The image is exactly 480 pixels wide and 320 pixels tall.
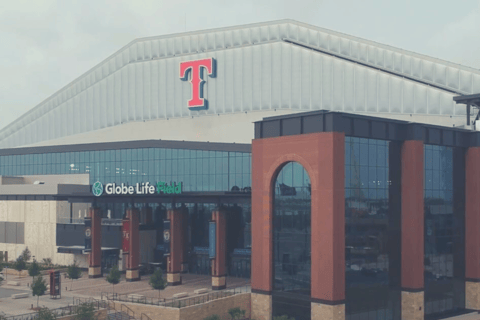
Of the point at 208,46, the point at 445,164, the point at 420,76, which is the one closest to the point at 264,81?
the point at 208,46

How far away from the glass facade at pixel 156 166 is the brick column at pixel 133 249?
888 centimetres

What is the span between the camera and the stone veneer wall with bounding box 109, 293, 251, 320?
66.9 meters

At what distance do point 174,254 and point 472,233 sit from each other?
1365 inches

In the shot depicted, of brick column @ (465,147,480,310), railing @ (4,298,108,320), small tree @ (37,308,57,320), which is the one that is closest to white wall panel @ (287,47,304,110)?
brick column @ (465,147,480,310)

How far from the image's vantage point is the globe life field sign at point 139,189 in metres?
82.9

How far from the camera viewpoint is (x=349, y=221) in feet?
Result: 213

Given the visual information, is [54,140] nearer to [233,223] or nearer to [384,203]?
[233,223]

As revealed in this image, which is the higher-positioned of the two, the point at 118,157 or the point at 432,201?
the point at 118,157

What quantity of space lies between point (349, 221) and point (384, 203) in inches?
242

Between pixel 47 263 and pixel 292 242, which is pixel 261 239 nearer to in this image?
pixel 292 242

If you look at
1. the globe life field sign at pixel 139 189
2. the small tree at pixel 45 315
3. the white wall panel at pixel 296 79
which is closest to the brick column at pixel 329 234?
the small tree at pixel 45 315

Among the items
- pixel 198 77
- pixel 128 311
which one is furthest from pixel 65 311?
pixel 198 77

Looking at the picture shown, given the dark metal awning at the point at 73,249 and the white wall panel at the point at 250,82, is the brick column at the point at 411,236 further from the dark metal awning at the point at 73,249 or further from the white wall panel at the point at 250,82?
the dark metal awning at the point at 73,249

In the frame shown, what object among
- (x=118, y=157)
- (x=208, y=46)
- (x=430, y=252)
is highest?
(x=208, y=46)
